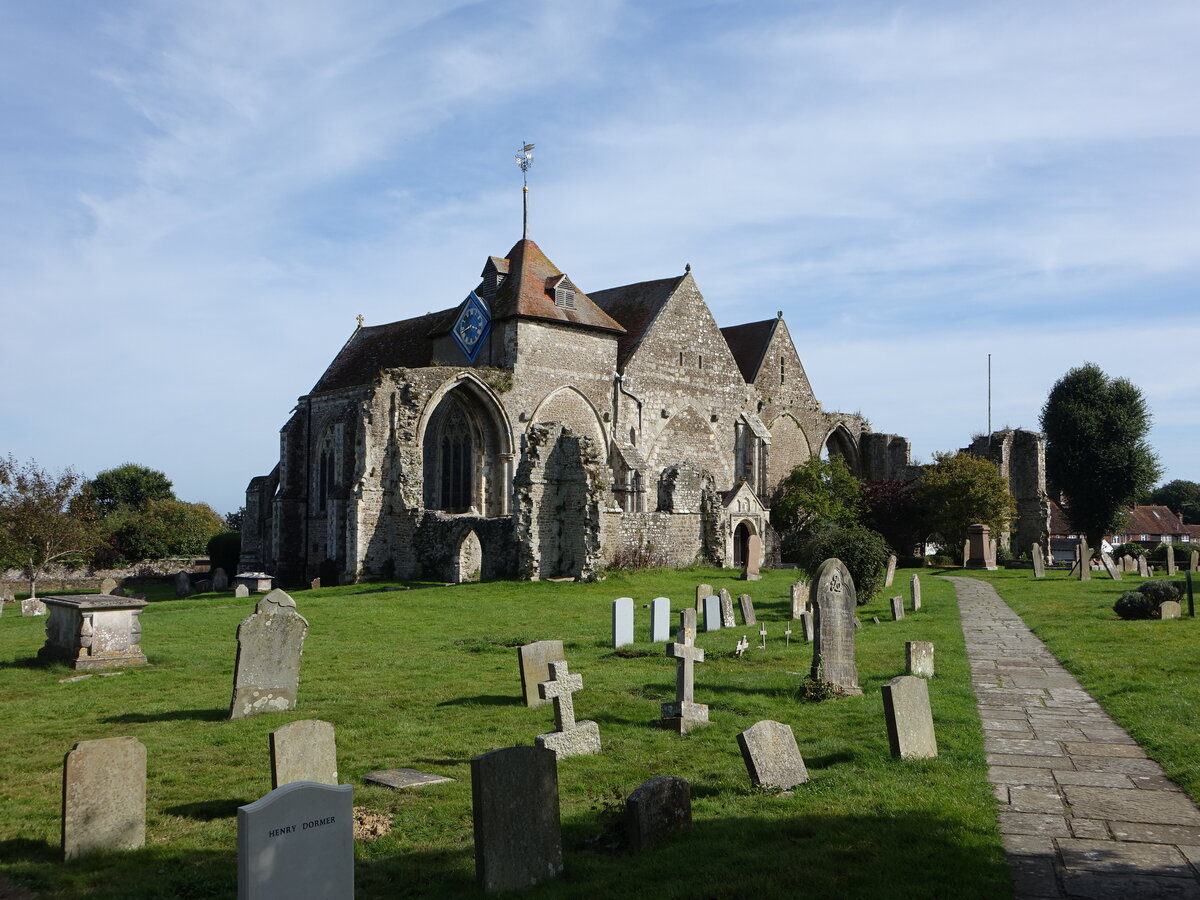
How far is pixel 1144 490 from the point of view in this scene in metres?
49.7

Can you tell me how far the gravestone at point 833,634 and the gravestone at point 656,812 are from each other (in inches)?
180

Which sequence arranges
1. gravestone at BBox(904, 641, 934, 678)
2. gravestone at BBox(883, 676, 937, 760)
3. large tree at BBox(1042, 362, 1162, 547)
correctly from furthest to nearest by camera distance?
large tree at BBox(1042, 362, 1162, 547)
gravestone at BBox(904, 641, 934, 678)
gravestone at BBox(883, 676, 937, 760)

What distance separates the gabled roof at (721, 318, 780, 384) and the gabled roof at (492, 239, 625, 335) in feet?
30.8

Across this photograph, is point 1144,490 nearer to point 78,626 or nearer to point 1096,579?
point 1096,579

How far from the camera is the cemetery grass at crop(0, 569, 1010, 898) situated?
5605 mm

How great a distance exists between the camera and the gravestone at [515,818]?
5.41 metres

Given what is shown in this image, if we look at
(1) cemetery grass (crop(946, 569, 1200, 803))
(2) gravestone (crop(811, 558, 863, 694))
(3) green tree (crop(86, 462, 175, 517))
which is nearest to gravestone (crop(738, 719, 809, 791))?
(1) cemetery grass (crop(946, 569, 1200, 803))

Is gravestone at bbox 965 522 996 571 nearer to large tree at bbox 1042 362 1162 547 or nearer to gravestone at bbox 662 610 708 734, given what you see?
large tree at bbox 1042 362 1162 547

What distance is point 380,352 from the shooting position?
39312 millimetres

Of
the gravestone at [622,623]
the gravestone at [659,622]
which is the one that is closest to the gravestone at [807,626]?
the gravestone at [659,622]

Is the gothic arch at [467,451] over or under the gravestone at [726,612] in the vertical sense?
over

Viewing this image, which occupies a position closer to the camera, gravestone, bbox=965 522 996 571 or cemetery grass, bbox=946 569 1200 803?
cemetery grass, bbox=946 569 1200 803

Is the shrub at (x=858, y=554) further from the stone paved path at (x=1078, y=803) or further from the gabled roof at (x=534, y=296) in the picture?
the gabled roof at (x=534, y=296)

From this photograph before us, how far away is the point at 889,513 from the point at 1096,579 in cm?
1264
